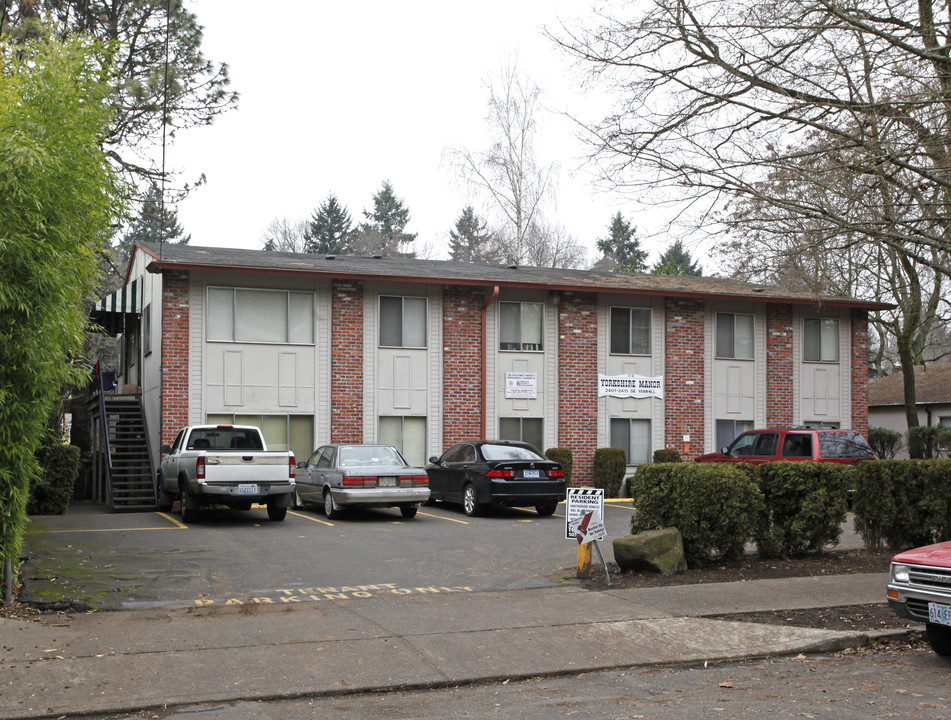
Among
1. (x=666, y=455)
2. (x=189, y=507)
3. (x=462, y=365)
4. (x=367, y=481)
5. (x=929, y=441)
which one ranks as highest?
(x=462, y=365)

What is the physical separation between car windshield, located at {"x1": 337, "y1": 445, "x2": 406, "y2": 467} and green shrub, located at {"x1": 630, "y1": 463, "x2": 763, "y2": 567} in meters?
6.94

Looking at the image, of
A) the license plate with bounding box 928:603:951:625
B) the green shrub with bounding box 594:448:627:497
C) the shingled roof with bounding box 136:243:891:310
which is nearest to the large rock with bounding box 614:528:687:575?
the license plate with bounding box 928:603:951:625

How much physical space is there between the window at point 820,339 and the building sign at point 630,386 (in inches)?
197

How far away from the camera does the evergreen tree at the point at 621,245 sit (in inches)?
3046

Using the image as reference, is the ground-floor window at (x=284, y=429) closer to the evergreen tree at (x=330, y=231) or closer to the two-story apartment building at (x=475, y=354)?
the two-story apartment building at (x=475, y=354)

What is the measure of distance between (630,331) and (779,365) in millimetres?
4857

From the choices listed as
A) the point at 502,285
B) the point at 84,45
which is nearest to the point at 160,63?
the point at 502,285

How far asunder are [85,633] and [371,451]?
1001 cm

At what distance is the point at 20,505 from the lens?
30.8 ft

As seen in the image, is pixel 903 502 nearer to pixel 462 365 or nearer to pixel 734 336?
pixel 462 365

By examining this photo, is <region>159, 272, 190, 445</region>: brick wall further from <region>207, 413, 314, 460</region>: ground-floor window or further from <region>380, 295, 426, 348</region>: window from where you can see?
<region>380, 295, 426, 348</region>: window

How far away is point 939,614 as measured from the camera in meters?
7.42

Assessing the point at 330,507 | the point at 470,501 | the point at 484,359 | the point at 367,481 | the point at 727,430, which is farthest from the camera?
the point at 727,430

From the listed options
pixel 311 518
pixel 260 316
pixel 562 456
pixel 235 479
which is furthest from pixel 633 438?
pixel 235 479
